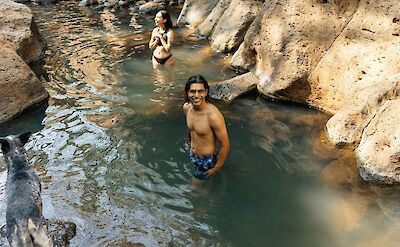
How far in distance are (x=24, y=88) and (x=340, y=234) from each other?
5.85 m

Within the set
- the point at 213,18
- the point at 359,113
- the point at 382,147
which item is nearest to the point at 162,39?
the point at 213,18

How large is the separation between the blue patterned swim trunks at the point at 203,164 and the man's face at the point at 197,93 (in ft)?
2.37

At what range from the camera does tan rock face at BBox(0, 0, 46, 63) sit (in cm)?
971

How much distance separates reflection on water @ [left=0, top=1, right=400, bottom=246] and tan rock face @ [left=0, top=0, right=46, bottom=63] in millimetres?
1889

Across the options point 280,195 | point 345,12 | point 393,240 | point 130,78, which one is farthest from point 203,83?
point 130,78

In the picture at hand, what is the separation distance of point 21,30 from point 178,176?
22.6ft

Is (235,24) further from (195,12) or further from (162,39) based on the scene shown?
(195,12)

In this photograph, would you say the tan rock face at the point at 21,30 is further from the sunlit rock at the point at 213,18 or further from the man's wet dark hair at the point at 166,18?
the sunlit rock at the point at 213,18

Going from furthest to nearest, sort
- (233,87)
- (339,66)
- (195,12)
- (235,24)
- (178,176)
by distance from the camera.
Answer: (195,12)
(235,24)
(233,87)
(339,66)
(178,176)

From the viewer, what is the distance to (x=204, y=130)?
461 cm

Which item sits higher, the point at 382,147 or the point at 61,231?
the point at 382,147

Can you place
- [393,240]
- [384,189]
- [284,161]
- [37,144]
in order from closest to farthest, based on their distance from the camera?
[393,240] < [384,189] < [284,161] < [37,144]

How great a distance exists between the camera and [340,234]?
4.24 meters

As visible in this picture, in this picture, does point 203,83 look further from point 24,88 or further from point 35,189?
point 24,88
